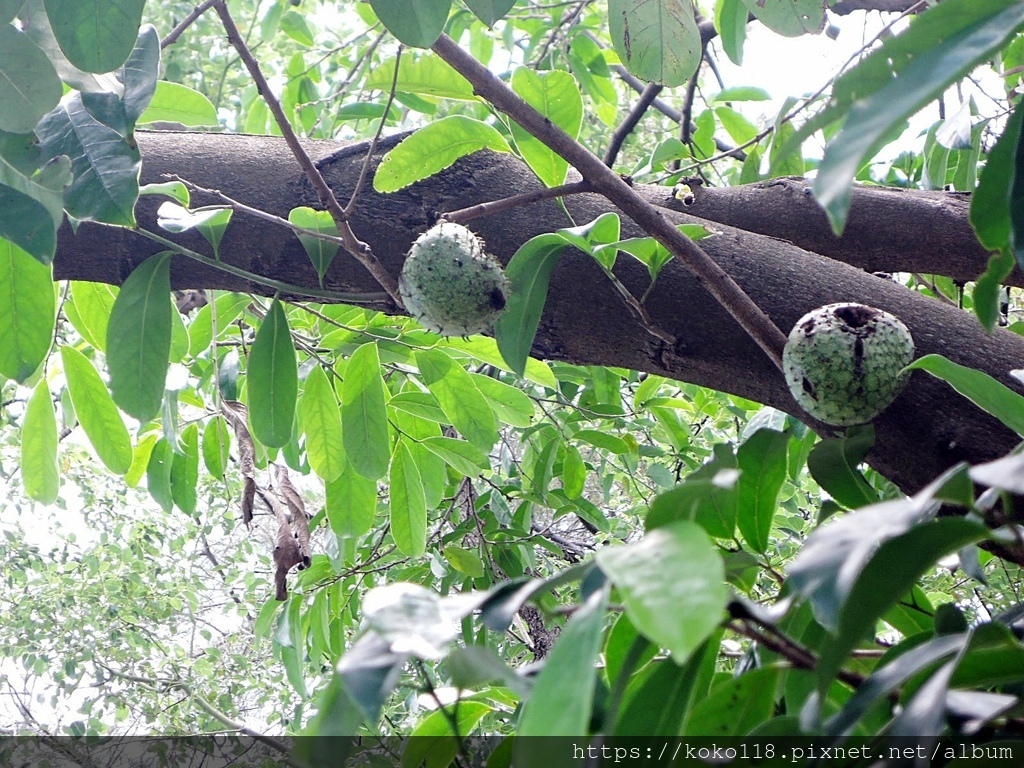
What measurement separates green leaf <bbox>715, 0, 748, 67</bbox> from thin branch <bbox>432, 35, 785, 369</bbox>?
807mm

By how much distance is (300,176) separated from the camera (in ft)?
4.09

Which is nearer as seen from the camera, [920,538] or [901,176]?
[920,538]

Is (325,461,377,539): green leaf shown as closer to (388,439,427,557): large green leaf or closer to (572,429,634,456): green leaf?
(388,439,427,557): large green leaf

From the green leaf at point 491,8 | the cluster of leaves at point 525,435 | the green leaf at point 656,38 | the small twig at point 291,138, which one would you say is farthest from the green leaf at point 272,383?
the green leaf at point 656,38

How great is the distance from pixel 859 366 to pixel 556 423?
1276mm

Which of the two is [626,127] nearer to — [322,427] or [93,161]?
[322,427]

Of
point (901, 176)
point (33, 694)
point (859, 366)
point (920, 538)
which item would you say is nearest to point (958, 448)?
point (859, 366)

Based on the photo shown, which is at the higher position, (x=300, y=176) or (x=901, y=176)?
(x=300, y=176)

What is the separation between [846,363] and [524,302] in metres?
0.35

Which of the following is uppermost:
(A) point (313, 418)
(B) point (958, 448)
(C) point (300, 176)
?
(C) point (300, 176)

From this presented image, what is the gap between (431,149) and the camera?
109 centimetres

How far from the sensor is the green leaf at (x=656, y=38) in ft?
3.79

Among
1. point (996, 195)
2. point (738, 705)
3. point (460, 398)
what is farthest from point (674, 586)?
point (460, 398)

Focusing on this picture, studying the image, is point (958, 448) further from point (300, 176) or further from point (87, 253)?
point (87, 253)
